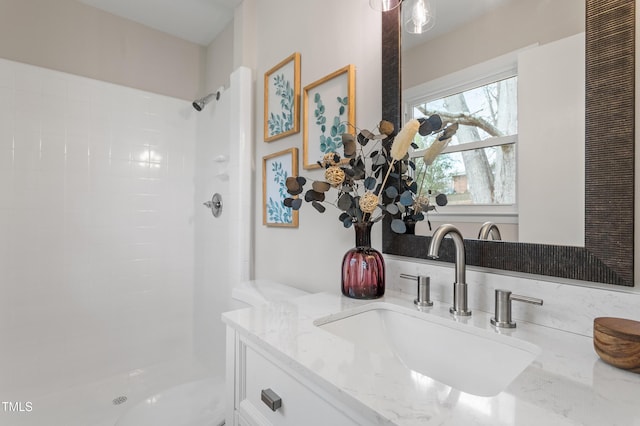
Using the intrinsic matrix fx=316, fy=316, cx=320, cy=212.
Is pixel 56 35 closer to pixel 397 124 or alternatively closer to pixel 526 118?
pixel 397 124

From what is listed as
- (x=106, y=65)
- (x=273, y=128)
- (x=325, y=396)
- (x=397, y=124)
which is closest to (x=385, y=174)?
(x=397, y=124)

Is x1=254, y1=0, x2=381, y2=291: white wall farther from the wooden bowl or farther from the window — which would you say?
the wooden bowl

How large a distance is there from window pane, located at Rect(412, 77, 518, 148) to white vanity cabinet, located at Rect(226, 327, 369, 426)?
76 centimetres

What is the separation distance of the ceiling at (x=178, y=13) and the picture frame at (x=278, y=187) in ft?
3.45

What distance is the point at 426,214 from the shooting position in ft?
3.24

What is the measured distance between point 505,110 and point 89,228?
7.60 feet

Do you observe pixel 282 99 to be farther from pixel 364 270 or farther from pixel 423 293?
pixel 423 293

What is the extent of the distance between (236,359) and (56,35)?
228 cm

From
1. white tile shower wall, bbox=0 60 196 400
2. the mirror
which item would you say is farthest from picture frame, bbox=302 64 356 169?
white tile shower wall, bbox=0 60 196 400

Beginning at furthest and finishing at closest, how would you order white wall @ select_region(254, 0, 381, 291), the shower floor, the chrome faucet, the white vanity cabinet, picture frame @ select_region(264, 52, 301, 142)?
the shower floor → picture frame @ select_region(264, 52, 301, 142) → white wall @ select_region(254, 0, 381, 291) → the chrome faucet → the white vanity cabinet

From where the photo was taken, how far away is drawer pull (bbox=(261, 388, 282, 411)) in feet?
2.19

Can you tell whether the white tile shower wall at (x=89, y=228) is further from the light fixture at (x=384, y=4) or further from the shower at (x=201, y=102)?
the light fixture at (x=384, y=4)

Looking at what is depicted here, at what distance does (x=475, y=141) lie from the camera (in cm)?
89

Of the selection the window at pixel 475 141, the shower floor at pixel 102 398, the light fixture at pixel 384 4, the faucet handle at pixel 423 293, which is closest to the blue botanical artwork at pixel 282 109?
the light fixture at pixel 384 4
